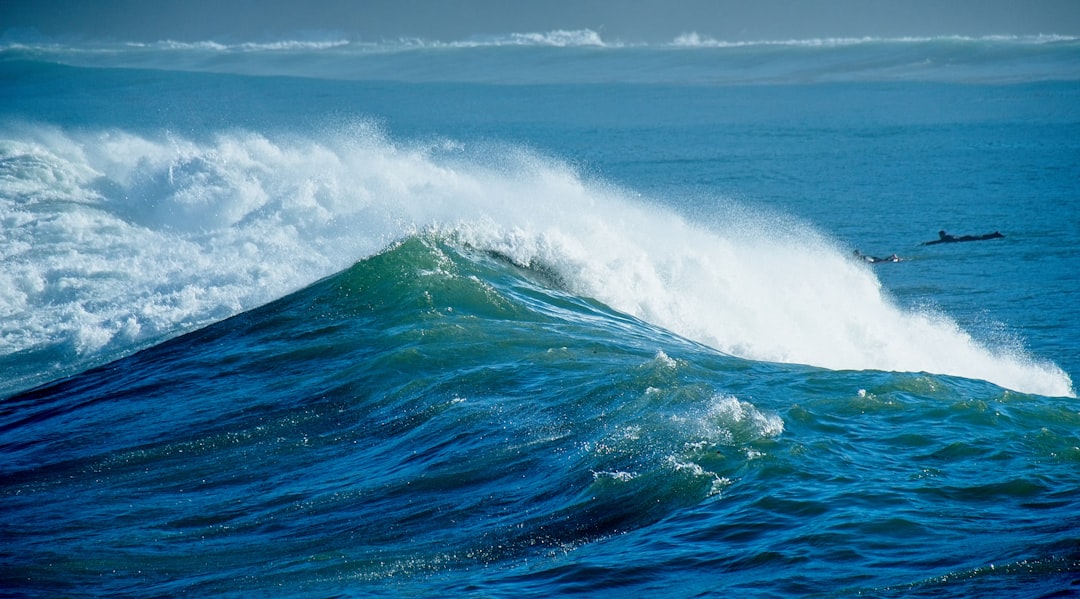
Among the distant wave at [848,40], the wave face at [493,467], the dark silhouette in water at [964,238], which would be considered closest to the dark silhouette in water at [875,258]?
the dark silhouette in water at [964,238]

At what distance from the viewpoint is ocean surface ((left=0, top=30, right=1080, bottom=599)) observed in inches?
314

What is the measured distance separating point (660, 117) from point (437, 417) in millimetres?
47033

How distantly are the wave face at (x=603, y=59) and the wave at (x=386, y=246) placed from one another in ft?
182

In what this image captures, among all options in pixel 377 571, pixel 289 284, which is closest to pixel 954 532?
pixel 377 571

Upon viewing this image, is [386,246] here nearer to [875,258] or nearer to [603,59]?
[875,258]

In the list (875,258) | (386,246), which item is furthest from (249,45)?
(386,246)

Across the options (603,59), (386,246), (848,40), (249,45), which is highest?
(249,45)

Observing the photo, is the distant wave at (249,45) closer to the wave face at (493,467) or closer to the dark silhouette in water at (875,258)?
the dark silhouette in water at (875,258)

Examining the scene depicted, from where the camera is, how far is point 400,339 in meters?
13.6

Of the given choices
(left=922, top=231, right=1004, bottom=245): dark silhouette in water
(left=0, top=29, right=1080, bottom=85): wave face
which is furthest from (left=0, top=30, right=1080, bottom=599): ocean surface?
(left=0, top=29, right=1080, bottom=85): wave face

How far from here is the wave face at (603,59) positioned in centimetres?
7956

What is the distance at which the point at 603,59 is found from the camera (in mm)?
95938

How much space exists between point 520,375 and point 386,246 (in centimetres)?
571

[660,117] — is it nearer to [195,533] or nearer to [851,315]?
[851,315]
